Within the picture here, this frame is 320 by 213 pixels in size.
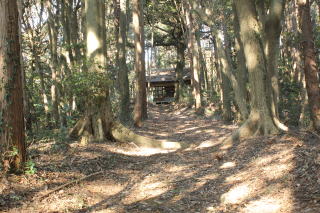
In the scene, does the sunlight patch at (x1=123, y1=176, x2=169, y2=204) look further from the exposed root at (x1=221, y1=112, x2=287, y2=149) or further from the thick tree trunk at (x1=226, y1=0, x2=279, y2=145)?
the thick tree trunk at (x1=226, y1=0, x2=279, y2=145)

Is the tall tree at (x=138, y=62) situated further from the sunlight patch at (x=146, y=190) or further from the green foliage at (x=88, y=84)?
the sunlight patch at (x=146, y=190)

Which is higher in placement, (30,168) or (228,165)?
(30,168)

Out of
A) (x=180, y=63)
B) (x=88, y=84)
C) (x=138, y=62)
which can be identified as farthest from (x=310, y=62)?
(x=180, y=63)

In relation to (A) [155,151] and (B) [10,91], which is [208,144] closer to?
(A) [155,151]

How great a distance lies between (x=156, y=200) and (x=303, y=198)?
244 cm

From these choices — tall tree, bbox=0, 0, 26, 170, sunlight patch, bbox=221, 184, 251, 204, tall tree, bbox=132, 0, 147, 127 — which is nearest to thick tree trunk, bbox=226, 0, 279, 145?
sunlight patch, bbox=221, 184, 251, 204

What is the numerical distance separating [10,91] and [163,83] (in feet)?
133

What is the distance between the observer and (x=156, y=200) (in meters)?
5.94

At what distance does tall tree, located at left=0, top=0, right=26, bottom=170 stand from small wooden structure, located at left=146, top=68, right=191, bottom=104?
3568 centimetres

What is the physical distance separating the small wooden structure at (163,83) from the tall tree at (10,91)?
35.7m

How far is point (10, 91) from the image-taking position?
6.29 meters

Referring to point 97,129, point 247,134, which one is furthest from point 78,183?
point 247,134

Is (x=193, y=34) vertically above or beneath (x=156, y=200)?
above

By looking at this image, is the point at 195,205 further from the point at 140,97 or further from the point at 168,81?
the point at 168,81
